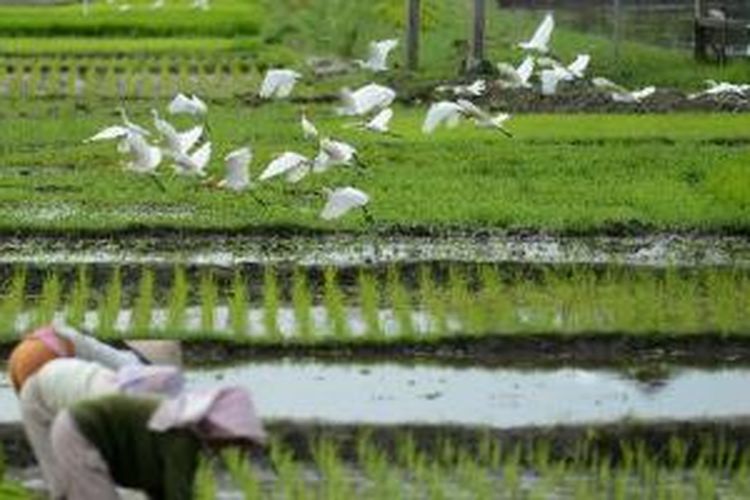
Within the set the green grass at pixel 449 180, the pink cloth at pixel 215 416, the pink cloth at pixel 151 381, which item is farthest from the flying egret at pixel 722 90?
the pink cloth at pixel 215 416

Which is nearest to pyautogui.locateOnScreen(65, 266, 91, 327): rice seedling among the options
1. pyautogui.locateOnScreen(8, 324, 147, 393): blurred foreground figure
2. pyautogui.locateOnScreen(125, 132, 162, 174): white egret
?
pyautogui.locateOnScreen(125, 132, 162, 174): white egret

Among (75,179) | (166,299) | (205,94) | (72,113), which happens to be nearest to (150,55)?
(205,94)

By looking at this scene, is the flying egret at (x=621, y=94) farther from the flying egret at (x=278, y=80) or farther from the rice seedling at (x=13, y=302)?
the rice seedling at (x=13, y=302)

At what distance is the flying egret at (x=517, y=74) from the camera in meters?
13.6

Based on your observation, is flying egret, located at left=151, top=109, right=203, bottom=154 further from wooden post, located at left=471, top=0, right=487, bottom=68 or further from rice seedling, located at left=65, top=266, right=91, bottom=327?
wooden post, located at left=471, top=0, right=487, bottom=68

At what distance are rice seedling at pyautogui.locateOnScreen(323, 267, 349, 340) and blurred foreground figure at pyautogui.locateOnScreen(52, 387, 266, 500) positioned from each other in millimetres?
3101

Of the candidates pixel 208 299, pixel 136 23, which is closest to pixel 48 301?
pixel 208 299

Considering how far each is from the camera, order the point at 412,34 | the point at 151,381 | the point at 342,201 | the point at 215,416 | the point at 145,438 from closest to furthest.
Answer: the point at 215,416
the point at 145,438
the point at 151,381
the point at 342,201
the point at 412,34

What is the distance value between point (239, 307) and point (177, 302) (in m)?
0.31

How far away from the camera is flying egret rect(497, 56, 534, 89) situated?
13.6 meters

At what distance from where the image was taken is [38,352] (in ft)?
15.8

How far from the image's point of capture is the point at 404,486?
5.72 metres

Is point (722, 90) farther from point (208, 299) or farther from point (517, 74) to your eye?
point (208, 299)

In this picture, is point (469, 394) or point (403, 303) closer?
point (469, 394)
